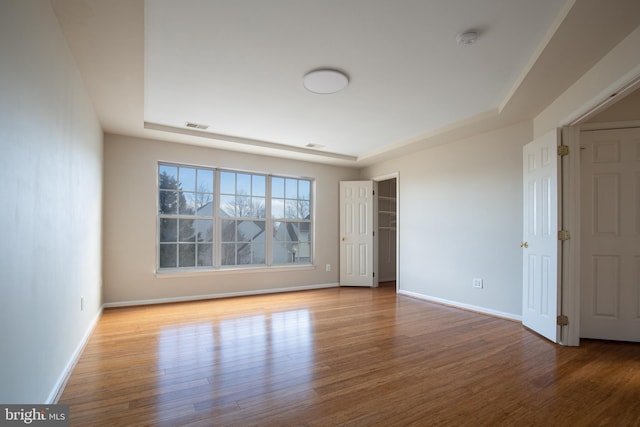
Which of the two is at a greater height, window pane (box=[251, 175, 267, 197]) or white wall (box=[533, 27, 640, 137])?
white wall (box=[533, 27, 640, 137])

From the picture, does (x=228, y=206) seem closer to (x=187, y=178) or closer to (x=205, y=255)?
(x=187, y=178)

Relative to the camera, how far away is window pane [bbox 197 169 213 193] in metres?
5.23

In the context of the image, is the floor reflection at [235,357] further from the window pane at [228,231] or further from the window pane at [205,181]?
the window pane at [205,181]

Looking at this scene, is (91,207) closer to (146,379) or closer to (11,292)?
(146,379)

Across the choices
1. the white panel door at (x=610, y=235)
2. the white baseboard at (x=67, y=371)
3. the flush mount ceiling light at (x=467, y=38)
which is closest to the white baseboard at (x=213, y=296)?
the white baseboard at (x=67, y=371)

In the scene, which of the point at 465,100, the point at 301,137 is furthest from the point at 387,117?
the point at 301,137

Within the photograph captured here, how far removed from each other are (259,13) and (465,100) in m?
2.44

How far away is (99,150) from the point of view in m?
3.99

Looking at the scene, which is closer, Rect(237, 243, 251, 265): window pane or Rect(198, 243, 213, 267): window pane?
Rect(198, 243, 213, 267): window pane

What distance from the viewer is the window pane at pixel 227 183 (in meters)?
5.41

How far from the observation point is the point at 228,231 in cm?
542

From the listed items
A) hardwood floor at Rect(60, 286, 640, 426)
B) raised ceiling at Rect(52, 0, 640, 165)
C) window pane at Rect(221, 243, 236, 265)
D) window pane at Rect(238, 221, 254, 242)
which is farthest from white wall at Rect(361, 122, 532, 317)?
window pane at Rect(221, 243, 236, 265)

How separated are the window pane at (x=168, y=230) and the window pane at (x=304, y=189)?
7.64 ft

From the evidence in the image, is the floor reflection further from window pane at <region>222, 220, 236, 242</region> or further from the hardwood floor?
window pane at <region>222, 220, 236, 242</region>
